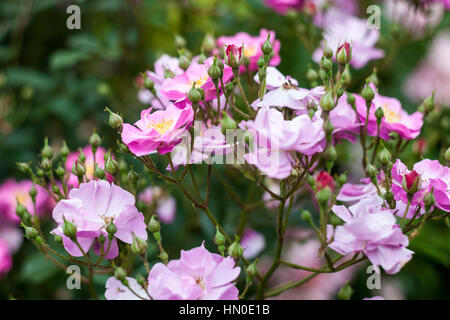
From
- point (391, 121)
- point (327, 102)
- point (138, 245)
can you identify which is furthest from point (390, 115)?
point (138, 245)

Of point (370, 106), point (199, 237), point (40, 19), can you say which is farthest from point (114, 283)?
point (40, 19)

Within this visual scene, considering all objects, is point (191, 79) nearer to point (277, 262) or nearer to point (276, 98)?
point (276, 98)

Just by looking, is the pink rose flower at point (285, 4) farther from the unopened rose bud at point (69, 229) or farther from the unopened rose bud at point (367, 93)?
the unopened rose bud at point (69, 229)

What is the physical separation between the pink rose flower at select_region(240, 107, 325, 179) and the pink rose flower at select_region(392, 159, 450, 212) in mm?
131

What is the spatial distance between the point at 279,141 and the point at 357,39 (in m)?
0.65

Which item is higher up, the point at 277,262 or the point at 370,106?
the point at 370,106

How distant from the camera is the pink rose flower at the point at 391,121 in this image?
32.8 inches

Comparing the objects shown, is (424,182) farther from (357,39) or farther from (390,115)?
(357,39)

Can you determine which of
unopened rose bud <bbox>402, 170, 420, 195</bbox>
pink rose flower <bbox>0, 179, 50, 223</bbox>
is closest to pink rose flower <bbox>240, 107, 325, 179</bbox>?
unopened rose bud <bbox>402, 170, 420, 195</bbox>

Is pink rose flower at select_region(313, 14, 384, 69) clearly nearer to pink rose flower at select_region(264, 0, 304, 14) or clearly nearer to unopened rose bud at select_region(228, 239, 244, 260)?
pink rose flower at select_region(264, 0, 304, 14)

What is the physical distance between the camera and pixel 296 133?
2.14ft

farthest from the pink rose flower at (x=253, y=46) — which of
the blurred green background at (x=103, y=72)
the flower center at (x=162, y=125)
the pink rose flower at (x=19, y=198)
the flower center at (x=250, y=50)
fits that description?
the pink rose flower at (x=19, y=198)

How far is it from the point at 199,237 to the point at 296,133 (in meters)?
0.72

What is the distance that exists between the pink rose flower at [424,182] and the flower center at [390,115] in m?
0.12
